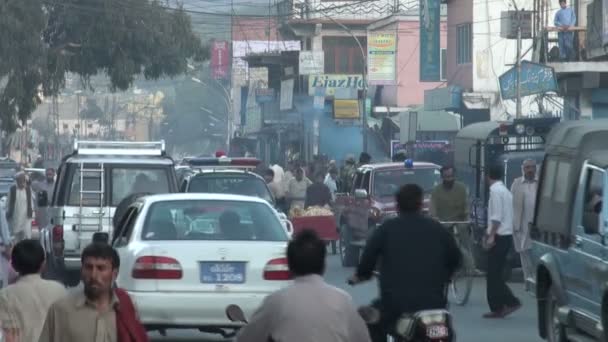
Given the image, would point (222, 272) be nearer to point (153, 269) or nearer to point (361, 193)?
point (153, 269)

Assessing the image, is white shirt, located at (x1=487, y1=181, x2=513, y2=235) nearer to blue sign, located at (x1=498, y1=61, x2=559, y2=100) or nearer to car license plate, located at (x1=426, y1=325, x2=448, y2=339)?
car license plate, located at (x1=426, y1=325, x2=448, y2=339)

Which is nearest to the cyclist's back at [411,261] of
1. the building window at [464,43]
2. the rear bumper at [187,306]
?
the rear bumper at [187,306]

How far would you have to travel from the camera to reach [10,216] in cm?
2431

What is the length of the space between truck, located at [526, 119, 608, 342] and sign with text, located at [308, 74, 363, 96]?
1666 inches

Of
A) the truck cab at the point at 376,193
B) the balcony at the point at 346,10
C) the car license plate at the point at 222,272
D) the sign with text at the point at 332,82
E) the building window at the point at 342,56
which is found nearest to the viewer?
the car license plate at the point at 222,272

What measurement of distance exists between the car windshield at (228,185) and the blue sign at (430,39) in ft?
76.8

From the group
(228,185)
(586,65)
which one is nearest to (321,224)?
(228,185)

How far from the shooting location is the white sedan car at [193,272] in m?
13.0

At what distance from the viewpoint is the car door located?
39.9 ft

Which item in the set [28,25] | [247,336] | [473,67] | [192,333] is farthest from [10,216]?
[473,67]

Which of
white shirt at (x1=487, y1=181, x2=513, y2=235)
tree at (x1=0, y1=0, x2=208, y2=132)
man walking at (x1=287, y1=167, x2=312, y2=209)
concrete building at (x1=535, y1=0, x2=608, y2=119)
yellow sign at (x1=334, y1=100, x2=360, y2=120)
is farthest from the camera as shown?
yellow sign at (x1=334, y1=100, x2=360, y2=120)

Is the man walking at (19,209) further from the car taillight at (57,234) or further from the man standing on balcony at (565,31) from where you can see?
the man standing on balcony at (565,31)

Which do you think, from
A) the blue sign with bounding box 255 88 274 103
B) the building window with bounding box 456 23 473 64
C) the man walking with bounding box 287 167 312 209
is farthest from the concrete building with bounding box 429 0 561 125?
the blue sign with bounding box 255 88 274 103

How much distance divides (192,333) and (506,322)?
3.73 metres
